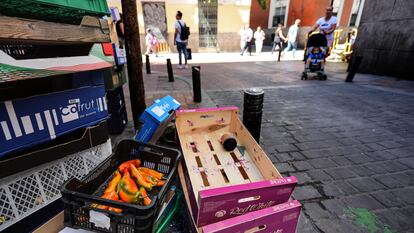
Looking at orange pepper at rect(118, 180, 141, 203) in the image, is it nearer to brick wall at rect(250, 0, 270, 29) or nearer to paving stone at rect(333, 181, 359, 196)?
paving stone at rect(333, 181, 359, 196)

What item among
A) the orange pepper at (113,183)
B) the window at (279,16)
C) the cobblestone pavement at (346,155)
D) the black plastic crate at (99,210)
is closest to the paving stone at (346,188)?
the cobblestone pavement at (346,155)

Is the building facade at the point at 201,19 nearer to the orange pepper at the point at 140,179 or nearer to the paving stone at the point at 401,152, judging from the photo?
the orange pepper at the point at 140,179

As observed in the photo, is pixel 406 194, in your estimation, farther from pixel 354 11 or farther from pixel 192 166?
pixel 354 11

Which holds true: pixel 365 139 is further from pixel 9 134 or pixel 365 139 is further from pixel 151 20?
pixel 151 20

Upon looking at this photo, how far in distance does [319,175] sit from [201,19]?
16419 millimetres

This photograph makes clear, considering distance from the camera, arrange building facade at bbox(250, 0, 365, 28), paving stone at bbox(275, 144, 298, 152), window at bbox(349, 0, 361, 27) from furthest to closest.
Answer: window at bbox(349, 0, 361, 27) → building facade at bbox(250, 0, 365, 28) → paving stone at bbox(275, 144, 298, 152)

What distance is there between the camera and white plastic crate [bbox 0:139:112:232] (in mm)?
1335

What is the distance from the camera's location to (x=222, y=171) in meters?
2.09

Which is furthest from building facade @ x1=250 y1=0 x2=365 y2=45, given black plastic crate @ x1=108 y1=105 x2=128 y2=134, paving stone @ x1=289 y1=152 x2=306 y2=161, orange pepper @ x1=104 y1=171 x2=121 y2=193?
orange pepper @ x1=104 y1=171 x2=121 y2=193

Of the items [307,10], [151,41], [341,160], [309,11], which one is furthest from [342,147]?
[307,10]

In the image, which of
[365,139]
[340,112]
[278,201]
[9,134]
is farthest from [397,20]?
[9,134]

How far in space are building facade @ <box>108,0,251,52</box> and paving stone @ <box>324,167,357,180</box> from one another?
15736 millimetres

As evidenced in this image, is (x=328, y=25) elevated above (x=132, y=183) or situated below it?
above

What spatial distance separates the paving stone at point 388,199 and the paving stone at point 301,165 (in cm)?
63
